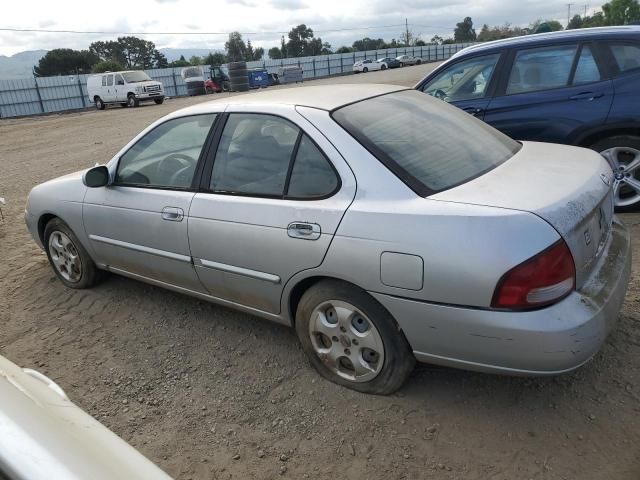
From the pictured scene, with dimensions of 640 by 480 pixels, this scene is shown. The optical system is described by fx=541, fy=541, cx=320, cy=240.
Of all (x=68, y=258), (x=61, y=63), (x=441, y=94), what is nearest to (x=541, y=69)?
(x=441, y=94)

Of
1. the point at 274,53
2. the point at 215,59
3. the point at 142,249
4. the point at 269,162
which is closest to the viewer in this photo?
the point at 269,162

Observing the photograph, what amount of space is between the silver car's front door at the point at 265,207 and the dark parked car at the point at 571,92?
3090 millimetres

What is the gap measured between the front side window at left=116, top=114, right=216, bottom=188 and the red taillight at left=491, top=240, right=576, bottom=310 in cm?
208

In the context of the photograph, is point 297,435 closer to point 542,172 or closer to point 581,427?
point 581,427

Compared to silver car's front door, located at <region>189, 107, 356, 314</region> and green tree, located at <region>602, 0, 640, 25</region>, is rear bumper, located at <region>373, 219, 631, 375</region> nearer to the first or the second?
silver car's front door, located at <region>189, 107, 356, 314</region>

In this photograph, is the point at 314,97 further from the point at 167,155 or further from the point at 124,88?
the point at 124,88

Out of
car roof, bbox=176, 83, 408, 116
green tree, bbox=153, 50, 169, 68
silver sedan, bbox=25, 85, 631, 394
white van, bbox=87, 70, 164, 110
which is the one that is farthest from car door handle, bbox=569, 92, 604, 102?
green tree, bbox=153, 50, 169, 68

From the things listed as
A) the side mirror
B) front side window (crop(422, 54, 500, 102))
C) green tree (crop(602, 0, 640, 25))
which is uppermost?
green tree (crop(602, 0, 640, 25))

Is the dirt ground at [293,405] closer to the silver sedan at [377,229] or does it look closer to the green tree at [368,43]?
the silver sedan at [377,229]

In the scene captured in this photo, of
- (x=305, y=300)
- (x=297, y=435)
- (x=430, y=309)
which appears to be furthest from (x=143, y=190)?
(x=430, y=309)

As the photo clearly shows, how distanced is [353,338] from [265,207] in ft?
2.82

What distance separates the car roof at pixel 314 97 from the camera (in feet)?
10.3

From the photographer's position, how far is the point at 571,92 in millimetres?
5016

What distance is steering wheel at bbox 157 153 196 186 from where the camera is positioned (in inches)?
139
